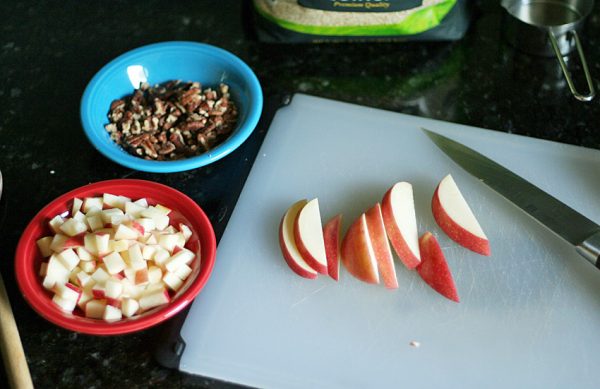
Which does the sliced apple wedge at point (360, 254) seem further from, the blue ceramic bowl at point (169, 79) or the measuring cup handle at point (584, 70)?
the measuring cup handle at point (584, 70)

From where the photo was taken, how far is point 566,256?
1331mm

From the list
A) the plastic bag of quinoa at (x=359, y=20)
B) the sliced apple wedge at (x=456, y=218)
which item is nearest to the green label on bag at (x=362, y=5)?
the plastic bag of quinoa at (x=359, y=20)

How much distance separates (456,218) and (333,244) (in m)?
0.23

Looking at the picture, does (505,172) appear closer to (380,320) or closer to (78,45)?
(380,320)

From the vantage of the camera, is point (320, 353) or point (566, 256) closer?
point (320, 353)

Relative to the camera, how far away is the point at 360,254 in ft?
4.19

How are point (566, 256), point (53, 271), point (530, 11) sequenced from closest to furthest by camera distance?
point (53, 271)
point (566, 256)
point (530, 11)

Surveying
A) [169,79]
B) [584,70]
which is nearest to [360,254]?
[169,79]

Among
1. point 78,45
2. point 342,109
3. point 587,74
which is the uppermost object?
point 587,74

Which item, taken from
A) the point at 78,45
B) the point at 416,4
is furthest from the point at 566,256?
the point at 78,45

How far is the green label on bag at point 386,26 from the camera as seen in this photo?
1.65 meters

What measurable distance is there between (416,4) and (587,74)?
0.39m

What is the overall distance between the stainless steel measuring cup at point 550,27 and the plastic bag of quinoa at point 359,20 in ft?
0.38

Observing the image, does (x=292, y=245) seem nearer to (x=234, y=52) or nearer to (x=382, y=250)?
(x=382, y=250)
